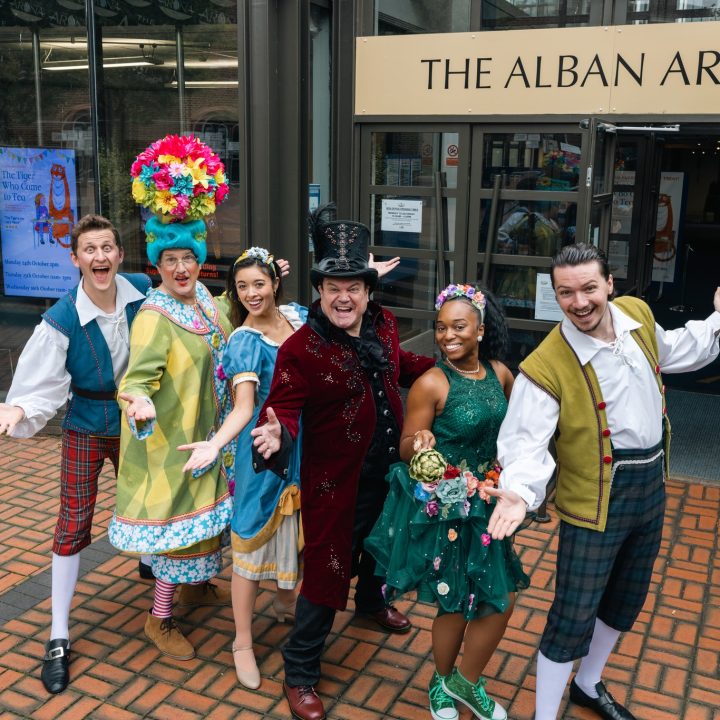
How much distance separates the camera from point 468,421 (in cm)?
351

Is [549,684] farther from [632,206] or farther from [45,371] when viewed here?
[632,206]

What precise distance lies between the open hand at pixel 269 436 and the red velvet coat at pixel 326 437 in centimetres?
14

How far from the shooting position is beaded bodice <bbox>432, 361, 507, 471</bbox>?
3518 millimetres

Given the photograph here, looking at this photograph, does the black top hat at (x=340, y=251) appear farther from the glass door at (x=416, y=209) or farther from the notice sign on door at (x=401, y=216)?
the notice sign on door at (x=401, y=216)

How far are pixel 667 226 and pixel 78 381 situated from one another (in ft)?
31.5

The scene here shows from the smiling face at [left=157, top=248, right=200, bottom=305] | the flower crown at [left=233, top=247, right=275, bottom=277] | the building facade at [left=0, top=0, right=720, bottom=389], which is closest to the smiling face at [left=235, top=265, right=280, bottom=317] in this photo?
the flower crown at [left=233, top=247, right=275, bottom=277]

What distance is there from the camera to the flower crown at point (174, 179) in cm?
393

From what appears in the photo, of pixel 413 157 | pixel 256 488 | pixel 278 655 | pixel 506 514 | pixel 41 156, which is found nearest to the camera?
pixel 506 514

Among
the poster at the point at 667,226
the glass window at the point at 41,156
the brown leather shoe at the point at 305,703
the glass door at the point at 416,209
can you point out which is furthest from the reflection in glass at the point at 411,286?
the poster at the point at 667,226

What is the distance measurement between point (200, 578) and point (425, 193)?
11.2ft

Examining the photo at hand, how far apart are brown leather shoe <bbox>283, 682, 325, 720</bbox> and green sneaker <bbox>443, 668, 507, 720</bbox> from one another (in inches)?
20.8

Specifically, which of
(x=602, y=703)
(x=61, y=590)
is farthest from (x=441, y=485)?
(x=61, y=590)

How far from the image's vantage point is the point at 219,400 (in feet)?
13.6

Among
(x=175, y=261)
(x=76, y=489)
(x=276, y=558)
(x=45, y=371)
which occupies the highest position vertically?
(x=175, y=261)
